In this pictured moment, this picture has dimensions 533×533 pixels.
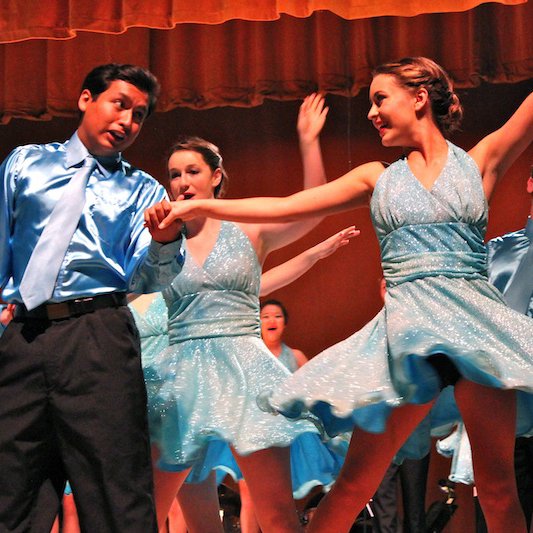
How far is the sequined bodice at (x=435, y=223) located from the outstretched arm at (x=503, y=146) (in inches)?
2.0

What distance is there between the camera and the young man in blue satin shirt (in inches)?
100

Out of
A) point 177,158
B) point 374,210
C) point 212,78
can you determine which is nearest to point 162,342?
point 177,158

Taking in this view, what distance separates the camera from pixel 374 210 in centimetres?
290

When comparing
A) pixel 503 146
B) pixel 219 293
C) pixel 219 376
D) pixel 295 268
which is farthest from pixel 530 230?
pixel 219 376

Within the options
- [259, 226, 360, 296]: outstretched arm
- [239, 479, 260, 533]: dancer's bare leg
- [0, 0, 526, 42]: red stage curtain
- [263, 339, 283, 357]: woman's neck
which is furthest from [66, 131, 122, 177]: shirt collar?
[263, 339, 283, 357]: woman's neck

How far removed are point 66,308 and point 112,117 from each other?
685 mm

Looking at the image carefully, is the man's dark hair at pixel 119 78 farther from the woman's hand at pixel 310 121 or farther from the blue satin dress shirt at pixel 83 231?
the woman's hand at pixel 310 121

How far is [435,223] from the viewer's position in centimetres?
279

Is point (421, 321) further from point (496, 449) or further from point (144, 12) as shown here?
point (144, 12)

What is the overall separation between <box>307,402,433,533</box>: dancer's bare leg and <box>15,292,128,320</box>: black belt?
821 millimetres

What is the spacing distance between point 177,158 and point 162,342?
2.89 feet

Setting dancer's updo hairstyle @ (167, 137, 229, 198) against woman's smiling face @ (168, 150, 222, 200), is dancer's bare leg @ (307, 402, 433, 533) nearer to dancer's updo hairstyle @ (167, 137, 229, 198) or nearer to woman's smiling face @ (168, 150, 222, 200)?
woman's smiling face @ (168, 150, 222, 200)

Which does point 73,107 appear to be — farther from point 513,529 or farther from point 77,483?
point 513,529

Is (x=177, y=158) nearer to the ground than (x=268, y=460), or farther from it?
farther from it
